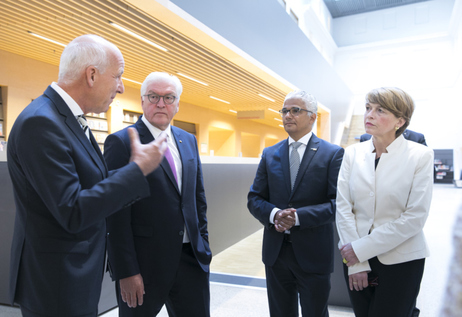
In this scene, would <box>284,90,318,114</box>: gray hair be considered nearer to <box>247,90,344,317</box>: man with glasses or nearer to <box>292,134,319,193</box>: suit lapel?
<box>247,90,344,317</box>: man with glasses

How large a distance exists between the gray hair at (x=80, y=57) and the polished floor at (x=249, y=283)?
6.80 ft

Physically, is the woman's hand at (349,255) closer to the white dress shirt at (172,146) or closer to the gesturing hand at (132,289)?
the white dress shirt at (172,146)

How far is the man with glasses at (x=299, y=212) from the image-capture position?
1973mm

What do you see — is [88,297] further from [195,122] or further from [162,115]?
[195,122]

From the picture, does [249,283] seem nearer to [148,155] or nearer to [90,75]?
[148,155]

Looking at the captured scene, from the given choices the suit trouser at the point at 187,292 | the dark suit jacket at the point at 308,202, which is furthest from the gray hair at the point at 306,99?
the suit trouser at the point at 187,292

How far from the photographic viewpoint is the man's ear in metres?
1.30

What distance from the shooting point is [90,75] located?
4.29 feet

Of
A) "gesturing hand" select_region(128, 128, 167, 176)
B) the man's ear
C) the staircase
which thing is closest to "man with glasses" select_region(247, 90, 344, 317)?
"gesturing hand" select_region(128, 128, 167, 176)

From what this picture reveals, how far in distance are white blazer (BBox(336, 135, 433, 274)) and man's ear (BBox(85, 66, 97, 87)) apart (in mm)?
1373

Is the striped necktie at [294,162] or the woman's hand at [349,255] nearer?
the woman's hand at [349,255]

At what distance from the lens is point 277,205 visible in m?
2.14

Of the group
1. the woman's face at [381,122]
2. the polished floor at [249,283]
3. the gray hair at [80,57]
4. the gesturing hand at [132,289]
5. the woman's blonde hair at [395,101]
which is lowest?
the polished floor at [249,283]

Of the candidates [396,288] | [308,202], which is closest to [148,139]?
[308,202]
